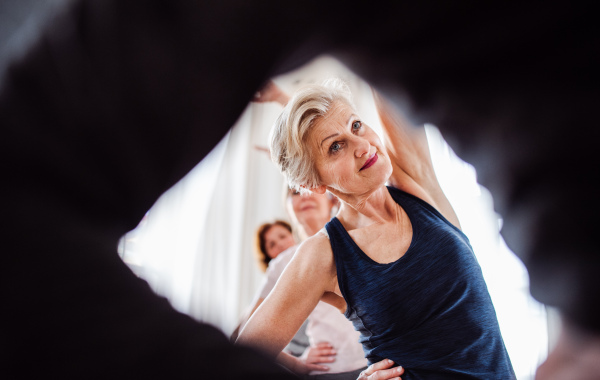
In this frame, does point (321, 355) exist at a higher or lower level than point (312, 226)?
lower

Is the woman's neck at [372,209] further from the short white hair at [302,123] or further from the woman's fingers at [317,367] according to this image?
the woman's fingers at [317,367]

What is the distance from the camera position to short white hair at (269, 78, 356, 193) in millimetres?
362

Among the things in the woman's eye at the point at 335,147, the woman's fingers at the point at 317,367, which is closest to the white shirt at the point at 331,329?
the woman's fingers at the point at 317,367

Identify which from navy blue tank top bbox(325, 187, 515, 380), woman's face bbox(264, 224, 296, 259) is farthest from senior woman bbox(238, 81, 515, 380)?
woman's face bbox(264, 224, 296, 259)

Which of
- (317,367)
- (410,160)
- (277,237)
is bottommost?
(317,367)

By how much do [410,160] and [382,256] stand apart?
91 millimetres

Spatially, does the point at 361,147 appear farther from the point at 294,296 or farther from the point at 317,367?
the point at 317,367

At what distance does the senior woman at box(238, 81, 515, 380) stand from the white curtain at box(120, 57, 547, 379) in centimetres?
1

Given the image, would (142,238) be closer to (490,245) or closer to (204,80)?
(204,80)

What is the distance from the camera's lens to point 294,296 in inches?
14.4

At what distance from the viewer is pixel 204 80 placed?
0.24 m

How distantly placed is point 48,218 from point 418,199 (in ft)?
0.96

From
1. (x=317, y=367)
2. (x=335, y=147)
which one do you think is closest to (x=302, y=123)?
(x=335, y=147)

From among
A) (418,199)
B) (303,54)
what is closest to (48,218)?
(303,54)
